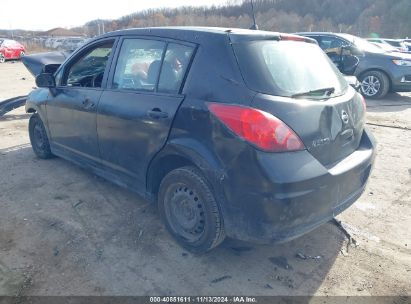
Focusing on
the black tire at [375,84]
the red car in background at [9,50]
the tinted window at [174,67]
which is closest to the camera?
the tinted window at [174,67]

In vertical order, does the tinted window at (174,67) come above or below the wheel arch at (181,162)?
above

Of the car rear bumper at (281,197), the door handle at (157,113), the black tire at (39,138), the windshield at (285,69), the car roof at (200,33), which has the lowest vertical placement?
the black tire at (39,138)

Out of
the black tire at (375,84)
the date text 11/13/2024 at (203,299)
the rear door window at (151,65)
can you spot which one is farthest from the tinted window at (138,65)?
the black tire at (375,84)

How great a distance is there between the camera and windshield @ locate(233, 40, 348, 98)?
244 centimetres

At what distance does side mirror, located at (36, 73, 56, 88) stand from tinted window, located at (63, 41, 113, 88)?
17 cm

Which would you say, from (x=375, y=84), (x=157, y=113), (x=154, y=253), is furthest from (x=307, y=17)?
(x=154, y=253)

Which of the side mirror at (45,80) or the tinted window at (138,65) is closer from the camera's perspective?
the tinted window at (138,65)

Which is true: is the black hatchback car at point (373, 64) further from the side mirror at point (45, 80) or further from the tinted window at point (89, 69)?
the side mirror at point (45, 80)

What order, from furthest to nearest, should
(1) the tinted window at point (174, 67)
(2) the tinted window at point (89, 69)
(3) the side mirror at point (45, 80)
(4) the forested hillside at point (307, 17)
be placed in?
(4) the forested hillside at point (307, 17), (3) the side mirror at point (45, 80), (2) the tinted window at point (89, 69), (1) the tinted window at point (174, 67)

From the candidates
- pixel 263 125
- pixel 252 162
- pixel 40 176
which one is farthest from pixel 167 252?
pixel 40 176

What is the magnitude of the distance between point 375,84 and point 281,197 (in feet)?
28.9

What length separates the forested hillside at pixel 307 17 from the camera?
42.2 metres

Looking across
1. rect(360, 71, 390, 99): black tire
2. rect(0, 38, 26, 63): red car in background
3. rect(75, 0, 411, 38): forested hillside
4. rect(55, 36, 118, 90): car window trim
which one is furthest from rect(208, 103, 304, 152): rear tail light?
rect(75, 0, 411, 38): forested hillside

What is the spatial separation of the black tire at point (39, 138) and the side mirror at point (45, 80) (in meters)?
0.79
